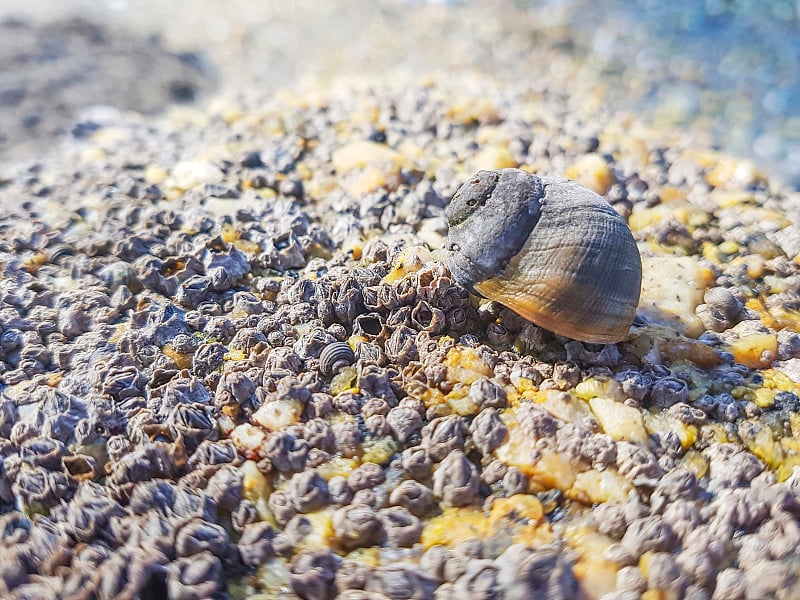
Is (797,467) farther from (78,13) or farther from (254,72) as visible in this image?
(78,13)

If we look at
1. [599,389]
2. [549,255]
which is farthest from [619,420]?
[549,255]

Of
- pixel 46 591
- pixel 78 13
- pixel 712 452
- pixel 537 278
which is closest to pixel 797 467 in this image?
pixel 712 452

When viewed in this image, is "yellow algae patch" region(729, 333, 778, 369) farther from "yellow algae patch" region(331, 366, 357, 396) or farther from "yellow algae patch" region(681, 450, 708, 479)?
"yellow algae patch" region(331, 366, 357, 396)

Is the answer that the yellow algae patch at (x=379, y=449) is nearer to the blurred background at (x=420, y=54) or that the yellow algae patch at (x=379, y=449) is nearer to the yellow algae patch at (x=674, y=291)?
the yellow algae patch at (x=674, y=291)

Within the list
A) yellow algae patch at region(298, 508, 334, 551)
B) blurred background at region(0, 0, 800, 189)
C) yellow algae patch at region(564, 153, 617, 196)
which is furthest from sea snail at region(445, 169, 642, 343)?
blurred background at region(0, 0, 800, 189)

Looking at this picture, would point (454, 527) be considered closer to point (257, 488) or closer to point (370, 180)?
point (257, 488)
